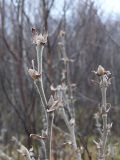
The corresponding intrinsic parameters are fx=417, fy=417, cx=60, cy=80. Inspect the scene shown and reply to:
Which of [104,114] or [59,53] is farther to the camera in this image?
[59,53]

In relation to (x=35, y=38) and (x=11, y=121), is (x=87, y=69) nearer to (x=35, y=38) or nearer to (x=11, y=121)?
(x=11, y=121)

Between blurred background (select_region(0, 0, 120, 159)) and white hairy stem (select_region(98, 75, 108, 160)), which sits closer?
white hairy stem (select_region(98, 75, 108, 160))

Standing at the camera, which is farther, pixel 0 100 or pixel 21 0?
pixel 0 100

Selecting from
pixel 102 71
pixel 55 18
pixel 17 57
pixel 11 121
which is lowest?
pixel 11 121

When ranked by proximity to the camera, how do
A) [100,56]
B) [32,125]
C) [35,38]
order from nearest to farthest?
1. [35,38]
2. [32,125]
3. [100,56]

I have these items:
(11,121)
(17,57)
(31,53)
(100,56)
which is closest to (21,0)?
(17,57)

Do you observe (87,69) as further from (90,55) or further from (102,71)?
(102,71)

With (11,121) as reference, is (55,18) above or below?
above

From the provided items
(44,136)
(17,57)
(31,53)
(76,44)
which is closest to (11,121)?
(76,44)

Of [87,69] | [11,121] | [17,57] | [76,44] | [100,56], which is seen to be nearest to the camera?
[17,57]

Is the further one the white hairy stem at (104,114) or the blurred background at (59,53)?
the blurred background at (59,53)
